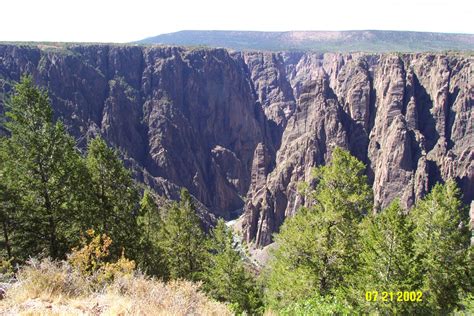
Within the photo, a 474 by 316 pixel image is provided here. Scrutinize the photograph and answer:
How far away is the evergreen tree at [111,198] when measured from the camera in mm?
26609

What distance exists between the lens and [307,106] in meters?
157

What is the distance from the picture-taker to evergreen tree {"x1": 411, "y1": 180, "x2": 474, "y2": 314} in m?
21.4

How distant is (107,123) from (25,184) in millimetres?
177523

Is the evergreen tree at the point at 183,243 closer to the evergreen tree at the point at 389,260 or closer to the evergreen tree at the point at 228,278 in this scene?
the evergreen tree at the point at 228,278

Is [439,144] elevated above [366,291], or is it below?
below

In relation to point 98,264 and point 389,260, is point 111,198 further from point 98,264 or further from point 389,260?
point 389,260

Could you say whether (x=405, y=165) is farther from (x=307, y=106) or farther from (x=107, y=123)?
(x=107, y=123)

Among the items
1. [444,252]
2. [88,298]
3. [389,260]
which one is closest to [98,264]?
[88,298]

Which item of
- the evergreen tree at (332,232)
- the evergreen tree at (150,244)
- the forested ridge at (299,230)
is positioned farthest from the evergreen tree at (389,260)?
the evergreen tree at (150,244)

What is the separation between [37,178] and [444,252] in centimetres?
2232

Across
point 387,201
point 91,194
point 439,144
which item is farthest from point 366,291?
point 439,144

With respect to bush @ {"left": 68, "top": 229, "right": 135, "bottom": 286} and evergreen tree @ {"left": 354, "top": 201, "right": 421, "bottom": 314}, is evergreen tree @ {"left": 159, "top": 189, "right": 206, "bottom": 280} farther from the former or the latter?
evergreen tree @ {"left": 354, "top": 201, "right": 421, "bottom": 314}

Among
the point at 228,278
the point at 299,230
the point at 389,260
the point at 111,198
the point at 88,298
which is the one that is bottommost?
the point at 228,278

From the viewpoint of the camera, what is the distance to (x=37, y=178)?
72.9ft
